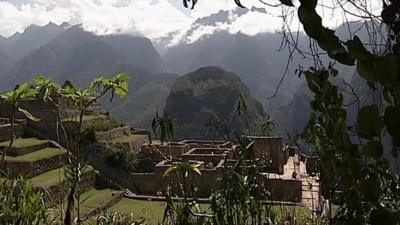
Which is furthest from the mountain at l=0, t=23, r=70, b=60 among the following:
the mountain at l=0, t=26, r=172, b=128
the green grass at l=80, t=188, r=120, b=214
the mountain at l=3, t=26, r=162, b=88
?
the green grass at l=80, t=188, r=120, b=214

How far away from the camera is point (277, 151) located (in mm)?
15594

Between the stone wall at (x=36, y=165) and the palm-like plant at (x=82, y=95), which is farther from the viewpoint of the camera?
the stone wall at (x=36, y=165)

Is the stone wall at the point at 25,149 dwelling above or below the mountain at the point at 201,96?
below

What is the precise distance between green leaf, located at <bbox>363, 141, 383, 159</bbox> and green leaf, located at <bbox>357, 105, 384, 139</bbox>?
27 mm

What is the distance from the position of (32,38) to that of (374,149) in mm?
151278

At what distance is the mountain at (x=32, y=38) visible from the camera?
452 feet

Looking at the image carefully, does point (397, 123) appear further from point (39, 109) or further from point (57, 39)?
point (57, 39)

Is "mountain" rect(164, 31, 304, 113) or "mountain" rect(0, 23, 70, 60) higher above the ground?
"mountain" rect(0, 23, 70, 60)

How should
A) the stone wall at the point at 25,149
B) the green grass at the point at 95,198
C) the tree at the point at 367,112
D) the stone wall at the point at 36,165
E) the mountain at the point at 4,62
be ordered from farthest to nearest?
the mountain at the point at 4,62
the stone wall at the point at 25,149
the stone wall at the point at 36,165
the green grass at the point at 95,198
the tree at the point at 367,112

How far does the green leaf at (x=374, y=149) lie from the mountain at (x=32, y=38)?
14442 centimetres

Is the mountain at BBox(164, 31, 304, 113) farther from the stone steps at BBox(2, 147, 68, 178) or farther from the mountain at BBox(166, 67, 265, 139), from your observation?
the stone steps at BBox(2, 147, 68, 178)

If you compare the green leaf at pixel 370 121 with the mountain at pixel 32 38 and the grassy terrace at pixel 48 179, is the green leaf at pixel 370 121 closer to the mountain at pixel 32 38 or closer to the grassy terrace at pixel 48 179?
the grassy terrace at pixel 48 179

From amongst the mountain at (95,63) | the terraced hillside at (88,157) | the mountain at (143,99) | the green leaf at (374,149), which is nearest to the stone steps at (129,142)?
the terraced hillside at (88,157)

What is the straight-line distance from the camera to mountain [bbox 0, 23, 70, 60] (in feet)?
452
